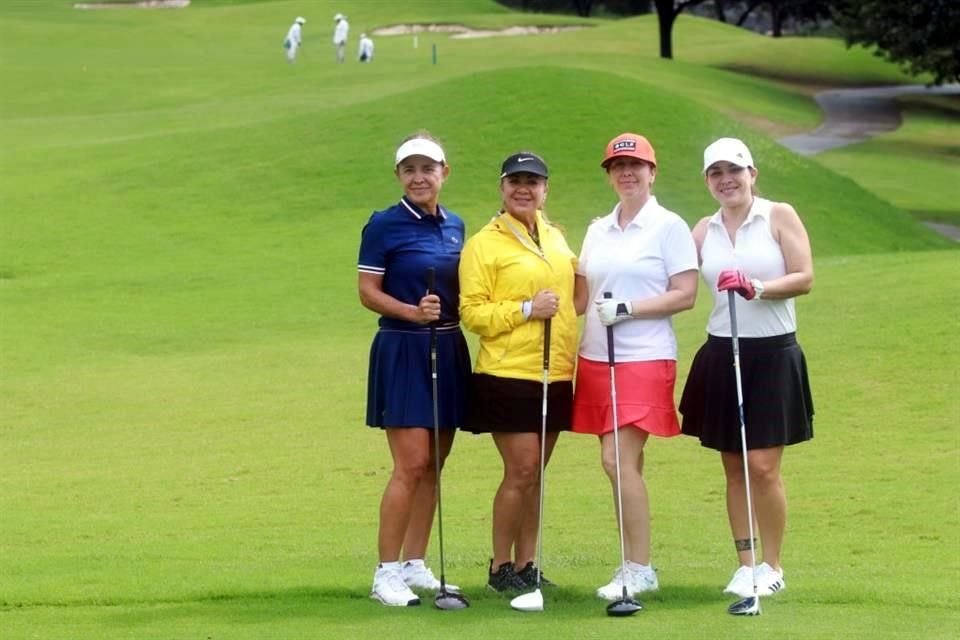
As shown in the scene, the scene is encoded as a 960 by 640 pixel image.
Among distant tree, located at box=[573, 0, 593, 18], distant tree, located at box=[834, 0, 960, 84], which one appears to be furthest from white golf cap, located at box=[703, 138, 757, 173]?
distant tree, located at box=[573, 0, 593, 18]

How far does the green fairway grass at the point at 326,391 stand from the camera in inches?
328

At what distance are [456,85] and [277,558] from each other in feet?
74.0

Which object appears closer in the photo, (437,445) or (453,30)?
(437,445)

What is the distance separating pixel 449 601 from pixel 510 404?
0.96 m

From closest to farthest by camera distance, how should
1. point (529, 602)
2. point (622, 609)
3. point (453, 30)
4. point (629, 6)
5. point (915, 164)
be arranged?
point (622, 609) < point (529, 602) < point (915, 164) < point (453, 30) < point (629, 6)

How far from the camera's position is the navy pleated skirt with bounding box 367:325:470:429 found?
818cm

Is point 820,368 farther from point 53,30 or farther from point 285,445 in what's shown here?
point 53,30

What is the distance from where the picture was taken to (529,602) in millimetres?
7887

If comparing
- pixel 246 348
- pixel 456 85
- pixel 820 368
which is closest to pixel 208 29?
pixel 456 85

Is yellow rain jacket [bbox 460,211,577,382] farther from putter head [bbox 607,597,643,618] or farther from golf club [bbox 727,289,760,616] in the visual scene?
putter head [bbox 607,597,643,618]

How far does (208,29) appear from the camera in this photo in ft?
227

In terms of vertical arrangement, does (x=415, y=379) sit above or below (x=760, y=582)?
above

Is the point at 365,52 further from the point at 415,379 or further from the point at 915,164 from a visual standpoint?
the point at 415,379

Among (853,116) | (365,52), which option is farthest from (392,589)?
(853,116)
